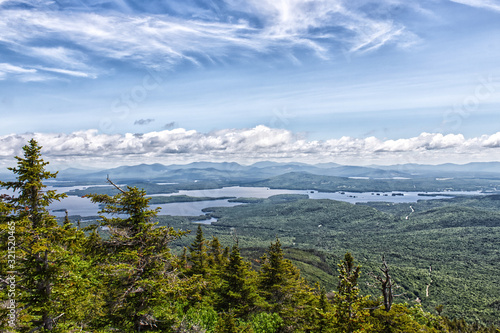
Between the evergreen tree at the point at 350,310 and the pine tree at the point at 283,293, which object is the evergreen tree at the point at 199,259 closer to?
the pine tree at the point at 283,293

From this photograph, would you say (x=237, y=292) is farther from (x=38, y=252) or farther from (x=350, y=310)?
(x=38, y=252)

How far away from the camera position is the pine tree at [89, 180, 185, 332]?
49.0ft

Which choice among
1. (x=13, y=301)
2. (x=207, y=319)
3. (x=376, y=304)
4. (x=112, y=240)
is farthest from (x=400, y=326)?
(x=13, y=301)

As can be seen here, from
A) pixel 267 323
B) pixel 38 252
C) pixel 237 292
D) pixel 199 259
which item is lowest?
pixel 199 259

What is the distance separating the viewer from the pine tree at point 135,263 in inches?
587

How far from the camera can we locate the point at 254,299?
28.2 m

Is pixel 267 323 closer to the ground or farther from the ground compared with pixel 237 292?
closer to the ground

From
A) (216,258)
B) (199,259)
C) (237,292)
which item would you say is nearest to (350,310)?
(237,292)

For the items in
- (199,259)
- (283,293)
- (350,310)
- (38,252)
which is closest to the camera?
(38,252)

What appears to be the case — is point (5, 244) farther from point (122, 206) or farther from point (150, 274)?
point (150, 274)

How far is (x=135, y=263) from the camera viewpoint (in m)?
15.3

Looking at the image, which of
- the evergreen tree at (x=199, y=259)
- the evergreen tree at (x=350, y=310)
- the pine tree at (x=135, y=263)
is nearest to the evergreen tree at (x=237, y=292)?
the evergreen tree at (x=199, y=259)

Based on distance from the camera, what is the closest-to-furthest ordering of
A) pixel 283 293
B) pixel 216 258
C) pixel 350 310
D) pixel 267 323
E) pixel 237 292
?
pixel 350 310
pixel 267 323
pixel 237 292
pixel 283 293
pixel 216 258

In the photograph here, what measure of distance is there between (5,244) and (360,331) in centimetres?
1787
